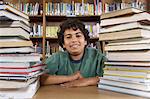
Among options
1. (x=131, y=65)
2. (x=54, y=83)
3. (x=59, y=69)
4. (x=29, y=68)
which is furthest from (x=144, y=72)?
(x=59, y=69)

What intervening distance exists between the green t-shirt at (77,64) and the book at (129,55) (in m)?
0.73

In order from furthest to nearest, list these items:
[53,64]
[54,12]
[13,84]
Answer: [54,12] < [53,64] < [13,84]

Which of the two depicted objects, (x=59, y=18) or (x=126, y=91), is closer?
(x=126, y=91)

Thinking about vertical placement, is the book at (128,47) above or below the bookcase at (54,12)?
below

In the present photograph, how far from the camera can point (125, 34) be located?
902mm

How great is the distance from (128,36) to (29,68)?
400 millimetres

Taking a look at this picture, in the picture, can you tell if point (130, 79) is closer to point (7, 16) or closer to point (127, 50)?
point (127, 50)

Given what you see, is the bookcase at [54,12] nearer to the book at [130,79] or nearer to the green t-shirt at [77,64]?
the green t-shirt at [77,64]

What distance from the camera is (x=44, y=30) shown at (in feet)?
11.5

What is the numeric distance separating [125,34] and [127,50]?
0.06 meters

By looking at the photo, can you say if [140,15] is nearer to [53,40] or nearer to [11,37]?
[11,37]

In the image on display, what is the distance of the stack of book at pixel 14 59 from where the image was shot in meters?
0.83

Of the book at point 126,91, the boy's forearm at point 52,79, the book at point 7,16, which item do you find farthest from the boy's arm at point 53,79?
the book at point 7,16

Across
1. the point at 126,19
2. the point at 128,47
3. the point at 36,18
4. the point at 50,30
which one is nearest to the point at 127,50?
the point at 128,47
